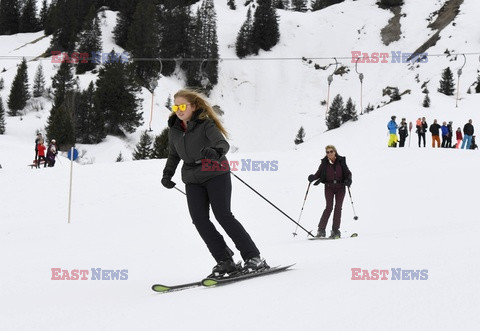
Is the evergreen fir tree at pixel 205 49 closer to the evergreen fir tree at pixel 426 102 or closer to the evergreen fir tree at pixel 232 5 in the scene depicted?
the evergreen fir tree at pixel 232 5

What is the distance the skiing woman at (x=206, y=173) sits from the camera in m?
4.32

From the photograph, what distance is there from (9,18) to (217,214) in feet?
315

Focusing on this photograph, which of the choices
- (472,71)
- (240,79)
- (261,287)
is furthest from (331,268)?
(240,79)

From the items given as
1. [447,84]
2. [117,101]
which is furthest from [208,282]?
[117,101]

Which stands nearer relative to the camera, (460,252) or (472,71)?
(460,252)

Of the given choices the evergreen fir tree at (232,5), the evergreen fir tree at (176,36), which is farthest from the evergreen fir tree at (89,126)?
the evergreen fir tree at (232,5)

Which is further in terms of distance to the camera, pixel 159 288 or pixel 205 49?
pixel 205 49

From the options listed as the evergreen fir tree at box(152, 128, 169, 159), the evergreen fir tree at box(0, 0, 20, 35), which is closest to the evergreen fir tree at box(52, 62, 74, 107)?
the evergreen fir tree at box(152, 128, 169, 159)

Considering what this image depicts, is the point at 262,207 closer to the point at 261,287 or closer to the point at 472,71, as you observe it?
the point at 261,287

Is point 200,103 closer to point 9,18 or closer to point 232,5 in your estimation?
point 232,5

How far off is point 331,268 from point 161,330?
2047mm

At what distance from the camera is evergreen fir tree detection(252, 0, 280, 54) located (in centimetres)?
7056

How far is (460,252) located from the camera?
4480 mm

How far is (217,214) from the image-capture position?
4367 millimetres
